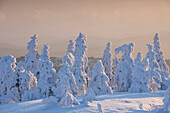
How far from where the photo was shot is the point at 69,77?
20391 mm

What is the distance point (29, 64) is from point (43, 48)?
17.0 ft

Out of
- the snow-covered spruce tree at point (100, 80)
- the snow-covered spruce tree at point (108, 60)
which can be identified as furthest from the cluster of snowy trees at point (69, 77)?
the snow-covered spruce tree at point (108, 60)

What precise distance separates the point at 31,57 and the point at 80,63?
10.6 metres

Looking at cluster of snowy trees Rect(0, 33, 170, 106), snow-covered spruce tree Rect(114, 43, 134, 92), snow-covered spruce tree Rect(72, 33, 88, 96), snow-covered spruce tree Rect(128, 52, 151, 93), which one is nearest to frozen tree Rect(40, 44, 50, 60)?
cluster of snowy trees Rect(0, 33, 170, 106)

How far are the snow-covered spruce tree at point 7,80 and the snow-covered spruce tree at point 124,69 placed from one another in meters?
18.1

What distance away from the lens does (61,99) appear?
57.5 feet

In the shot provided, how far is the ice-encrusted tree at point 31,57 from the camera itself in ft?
129

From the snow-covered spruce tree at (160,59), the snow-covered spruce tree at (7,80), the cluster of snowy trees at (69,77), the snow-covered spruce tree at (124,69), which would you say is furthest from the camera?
the snow-covered spruce tree at (160,59)

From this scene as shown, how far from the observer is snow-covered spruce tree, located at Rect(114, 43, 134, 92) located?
3472 cm

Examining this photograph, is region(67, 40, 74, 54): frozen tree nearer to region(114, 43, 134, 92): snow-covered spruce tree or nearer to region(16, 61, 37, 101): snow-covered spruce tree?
region(114, 43, 134, 92): snow-covered spruce tree

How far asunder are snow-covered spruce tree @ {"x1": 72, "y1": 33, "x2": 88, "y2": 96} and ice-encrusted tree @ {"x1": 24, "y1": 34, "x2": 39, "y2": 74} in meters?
8.70

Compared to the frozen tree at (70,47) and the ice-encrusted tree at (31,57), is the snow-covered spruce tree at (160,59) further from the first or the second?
the ice-encrusted tree at (31,57)

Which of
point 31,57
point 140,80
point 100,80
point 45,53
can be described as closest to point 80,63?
point 45,53

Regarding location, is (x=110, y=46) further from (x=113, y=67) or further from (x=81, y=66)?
(x=81, y=66)
